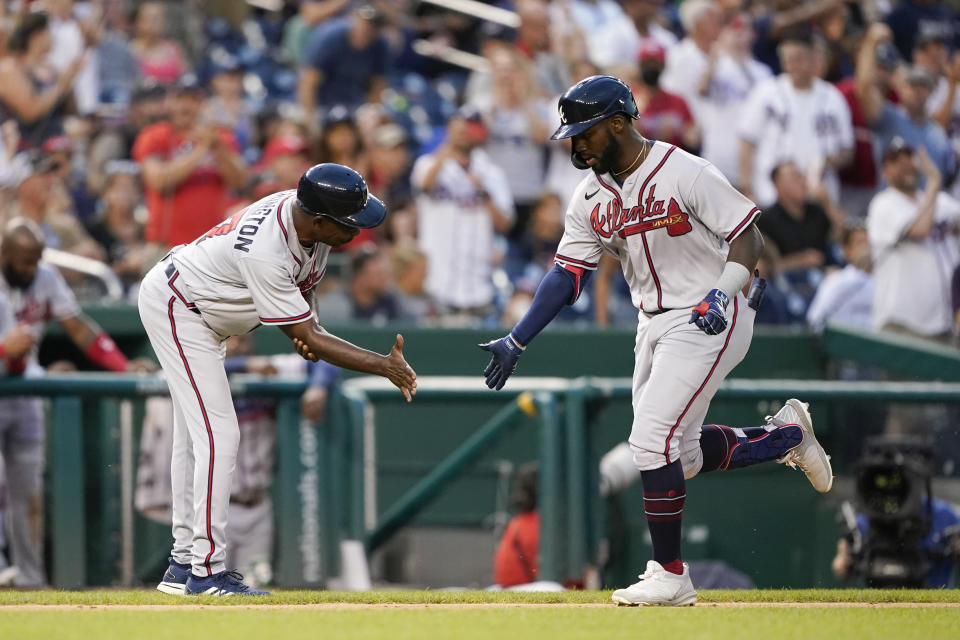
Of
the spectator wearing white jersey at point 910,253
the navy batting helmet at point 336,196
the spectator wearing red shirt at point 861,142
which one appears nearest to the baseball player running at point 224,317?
the navy batting helmet at point 336,196

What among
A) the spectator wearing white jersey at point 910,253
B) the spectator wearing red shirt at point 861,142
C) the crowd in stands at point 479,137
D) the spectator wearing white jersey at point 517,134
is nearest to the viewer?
the spectator wearing white jersey at point 910,253

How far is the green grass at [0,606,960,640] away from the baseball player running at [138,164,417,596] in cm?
48

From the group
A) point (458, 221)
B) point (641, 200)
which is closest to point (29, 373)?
point (458, 221)

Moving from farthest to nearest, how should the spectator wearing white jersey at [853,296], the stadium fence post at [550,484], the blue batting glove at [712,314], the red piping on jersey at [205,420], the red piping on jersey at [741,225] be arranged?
the spectator wearing white jersey at [853,296], the stadium fence post at [550,484], the red piping on jersey at [205,420], the red piping on jersey at [741,225], the blue batting glove at [712,314]

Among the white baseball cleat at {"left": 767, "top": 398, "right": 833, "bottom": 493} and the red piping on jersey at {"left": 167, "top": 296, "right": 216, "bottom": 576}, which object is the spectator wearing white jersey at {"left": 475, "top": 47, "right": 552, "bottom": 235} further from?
the red piping on jersey at {"left": 167, "top": 296, "right": 216, "bottom": 576}

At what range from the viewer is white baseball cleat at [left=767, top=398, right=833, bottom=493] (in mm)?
5906

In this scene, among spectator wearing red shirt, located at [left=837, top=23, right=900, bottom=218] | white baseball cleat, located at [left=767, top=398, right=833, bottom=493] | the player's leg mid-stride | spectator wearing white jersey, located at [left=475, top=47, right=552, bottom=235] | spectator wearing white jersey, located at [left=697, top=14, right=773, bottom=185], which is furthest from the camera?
spectator wearing red shirt, located at [left=837, top=23, right=900, bottom=218]

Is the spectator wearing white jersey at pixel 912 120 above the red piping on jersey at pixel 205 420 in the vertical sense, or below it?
above

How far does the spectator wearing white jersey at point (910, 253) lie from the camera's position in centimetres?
940

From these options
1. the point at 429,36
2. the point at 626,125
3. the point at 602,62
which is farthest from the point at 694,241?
the point at 429,36

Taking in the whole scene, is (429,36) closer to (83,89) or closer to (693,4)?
(693,4)

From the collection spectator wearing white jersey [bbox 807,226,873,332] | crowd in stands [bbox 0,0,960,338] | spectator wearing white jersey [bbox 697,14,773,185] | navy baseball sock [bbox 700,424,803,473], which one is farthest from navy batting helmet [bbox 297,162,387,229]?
spectator wearing white jersey [bbox 697,14,773,185]

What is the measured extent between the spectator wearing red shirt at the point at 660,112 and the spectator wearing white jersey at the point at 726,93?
0.64ft

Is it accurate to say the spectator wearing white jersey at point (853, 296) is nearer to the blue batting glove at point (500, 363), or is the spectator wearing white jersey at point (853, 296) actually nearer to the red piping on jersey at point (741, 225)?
the red piping on jersey at point (741, 225)
